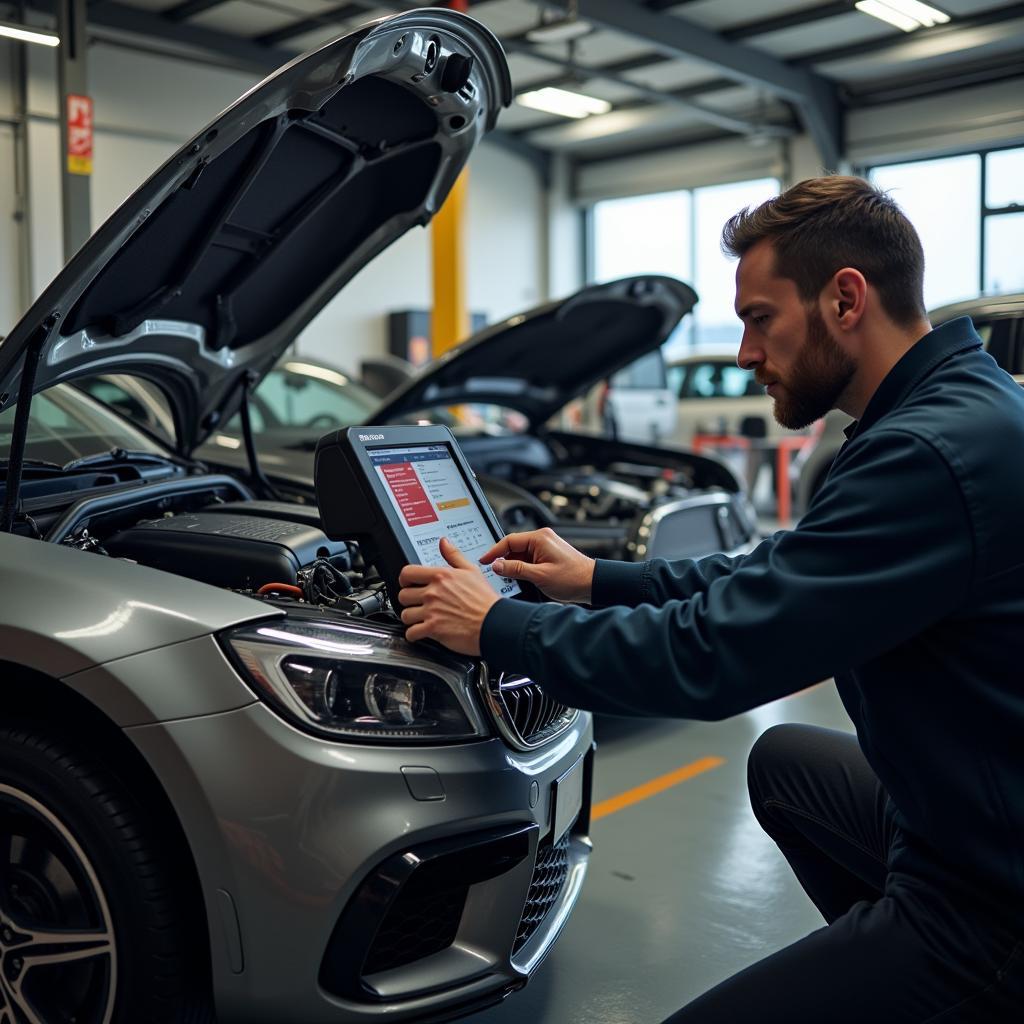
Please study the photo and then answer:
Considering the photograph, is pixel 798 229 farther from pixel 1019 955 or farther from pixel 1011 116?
pixel 1011 116

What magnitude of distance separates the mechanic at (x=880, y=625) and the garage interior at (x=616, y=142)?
2828 millimetres

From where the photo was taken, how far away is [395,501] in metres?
1.70

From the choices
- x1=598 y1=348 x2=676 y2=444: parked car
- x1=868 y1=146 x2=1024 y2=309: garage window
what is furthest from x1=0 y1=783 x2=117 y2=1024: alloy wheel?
x1=868 y1=146 x2=1024 y2=309: garage window

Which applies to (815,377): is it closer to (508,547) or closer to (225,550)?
(508,547)

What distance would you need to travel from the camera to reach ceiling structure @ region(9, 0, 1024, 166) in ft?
33.3

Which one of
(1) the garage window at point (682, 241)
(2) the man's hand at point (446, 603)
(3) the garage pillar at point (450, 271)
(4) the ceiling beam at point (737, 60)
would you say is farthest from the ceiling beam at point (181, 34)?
(2) the man's hand at point (446, 603)

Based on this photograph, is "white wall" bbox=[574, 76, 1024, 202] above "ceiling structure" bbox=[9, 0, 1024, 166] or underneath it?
underneath

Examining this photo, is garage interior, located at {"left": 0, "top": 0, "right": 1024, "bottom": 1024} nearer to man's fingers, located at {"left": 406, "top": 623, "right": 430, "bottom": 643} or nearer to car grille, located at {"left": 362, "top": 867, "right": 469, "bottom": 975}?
car grille, located at {"left": 362, "top": 867, "right": 469, "bottom": 975}

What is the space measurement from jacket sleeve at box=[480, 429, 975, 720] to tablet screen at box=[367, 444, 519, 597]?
29cm

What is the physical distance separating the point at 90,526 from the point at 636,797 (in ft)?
6.02

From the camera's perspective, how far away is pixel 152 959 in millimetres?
1512

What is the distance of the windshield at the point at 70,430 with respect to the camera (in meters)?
2.33

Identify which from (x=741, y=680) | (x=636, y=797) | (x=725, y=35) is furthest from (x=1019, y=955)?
(x=725, y=35)

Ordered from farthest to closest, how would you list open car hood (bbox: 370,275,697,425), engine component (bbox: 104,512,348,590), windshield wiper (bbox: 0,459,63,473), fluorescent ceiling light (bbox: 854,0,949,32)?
fluorescent ceiling light (bbox: 854,0,949,32) → open car hood (bbox: 370,275,697,425) → windshield wiper (bbox: 0,459,63,473) → engine component (bbox: 104,512,348,590)
